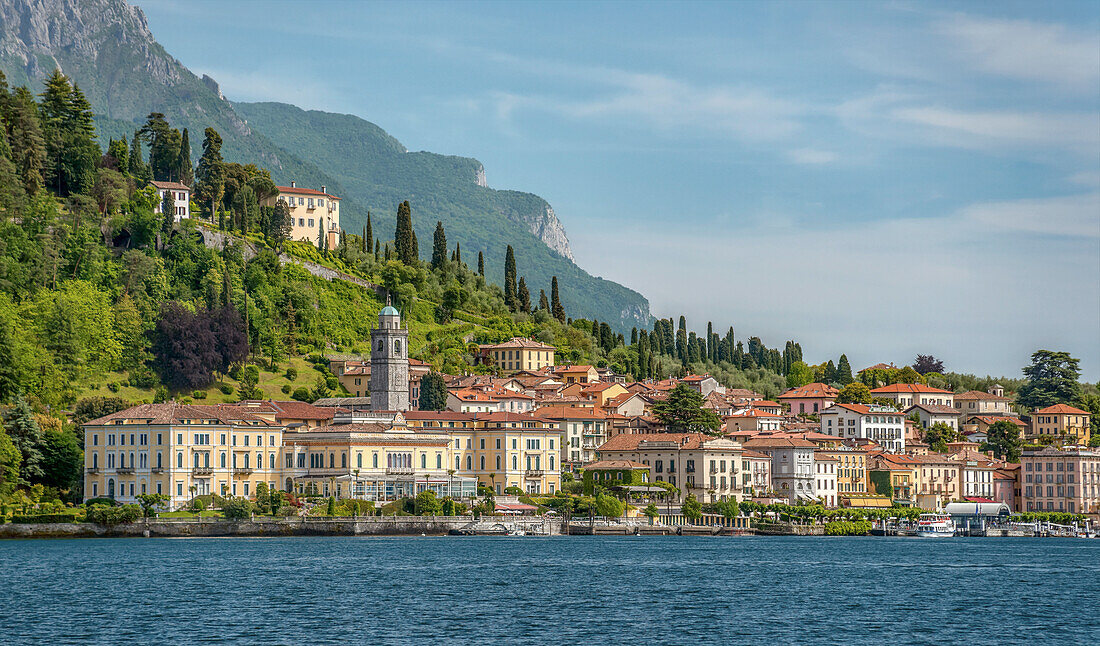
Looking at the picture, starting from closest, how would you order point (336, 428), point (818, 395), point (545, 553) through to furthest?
point (545, 553) → point (336, 428) → point (818, 395)

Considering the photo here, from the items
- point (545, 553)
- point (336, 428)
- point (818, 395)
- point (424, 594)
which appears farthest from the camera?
point (818, 395)

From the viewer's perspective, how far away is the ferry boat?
12556cm

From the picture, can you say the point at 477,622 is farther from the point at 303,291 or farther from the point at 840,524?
the point at 303,291

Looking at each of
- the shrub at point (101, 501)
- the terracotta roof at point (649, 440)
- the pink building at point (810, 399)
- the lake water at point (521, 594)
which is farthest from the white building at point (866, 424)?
the shrub at point (101, 501)

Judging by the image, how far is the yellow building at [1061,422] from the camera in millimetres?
162000

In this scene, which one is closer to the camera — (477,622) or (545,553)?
(477,622)

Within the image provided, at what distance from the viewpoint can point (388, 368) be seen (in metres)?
122

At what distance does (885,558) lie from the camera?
92500mm

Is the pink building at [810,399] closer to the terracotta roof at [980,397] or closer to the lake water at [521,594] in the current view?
the terracotta roof at [980,397]

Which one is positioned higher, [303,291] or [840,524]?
[303,291]

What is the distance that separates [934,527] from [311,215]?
6813cm

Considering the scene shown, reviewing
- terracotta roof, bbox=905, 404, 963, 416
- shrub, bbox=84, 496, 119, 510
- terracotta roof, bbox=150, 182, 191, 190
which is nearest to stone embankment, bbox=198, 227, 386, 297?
terracotta roof, bbox=150, 182, 191, 190

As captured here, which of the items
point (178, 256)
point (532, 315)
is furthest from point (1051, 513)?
point (178, 256)

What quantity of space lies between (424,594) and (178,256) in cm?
7813
